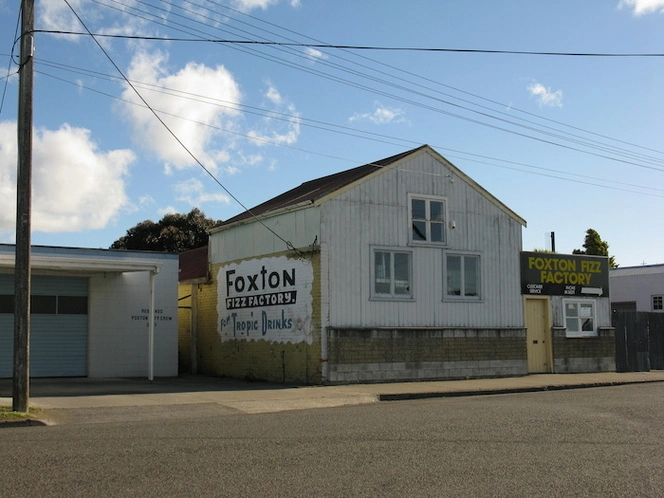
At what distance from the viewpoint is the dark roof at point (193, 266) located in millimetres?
26547

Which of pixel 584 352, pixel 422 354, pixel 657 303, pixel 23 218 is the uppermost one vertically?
pixel 23 218

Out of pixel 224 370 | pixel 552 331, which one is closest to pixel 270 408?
pixel 224 370

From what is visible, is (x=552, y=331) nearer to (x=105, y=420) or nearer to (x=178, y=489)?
(x=105, y=420)

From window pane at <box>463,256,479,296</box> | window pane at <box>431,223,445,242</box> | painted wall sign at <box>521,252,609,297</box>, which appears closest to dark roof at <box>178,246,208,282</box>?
window pane at <box>431,223,445,242</box>

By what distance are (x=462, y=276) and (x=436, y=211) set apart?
2.07m

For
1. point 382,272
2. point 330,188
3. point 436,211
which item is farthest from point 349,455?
point 436,211

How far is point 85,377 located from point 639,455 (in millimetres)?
17433

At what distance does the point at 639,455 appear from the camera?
355 inches

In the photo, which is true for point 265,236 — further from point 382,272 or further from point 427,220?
point 427,220

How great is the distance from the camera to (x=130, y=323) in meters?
23.4

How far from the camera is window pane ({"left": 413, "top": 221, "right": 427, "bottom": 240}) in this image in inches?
849

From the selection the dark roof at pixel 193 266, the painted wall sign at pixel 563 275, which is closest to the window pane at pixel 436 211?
the painted wall sign at pixel 563 275

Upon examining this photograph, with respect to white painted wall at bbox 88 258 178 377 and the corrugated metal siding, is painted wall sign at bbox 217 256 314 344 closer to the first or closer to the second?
the corrugated metal siding

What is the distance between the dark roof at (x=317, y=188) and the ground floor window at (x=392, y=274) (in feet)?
7.22
